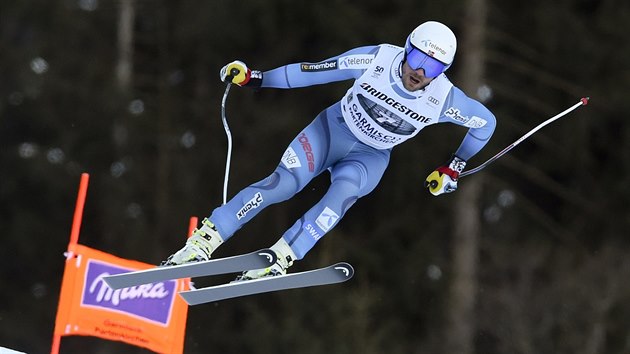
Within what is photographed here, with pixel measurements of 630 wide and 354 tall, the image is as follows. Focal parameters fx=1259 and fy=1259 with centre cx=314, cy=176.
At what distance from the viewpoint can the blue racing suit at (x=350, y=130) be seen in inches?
272

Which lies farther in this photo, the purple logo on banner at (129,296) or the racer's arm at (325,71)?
the purple logo on banner at (129,296)

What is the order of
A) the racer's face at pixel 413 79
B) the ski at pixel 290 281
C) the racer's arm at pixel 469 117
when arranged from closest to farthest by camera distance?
the racer's face at pixel 413 79 < the ski at pixel 290 281 < the racer's arm at pixel 469 117

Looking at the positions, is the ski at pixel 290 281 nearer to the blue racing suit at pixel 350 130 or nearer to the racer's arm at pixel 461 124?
the blue racing suit at pixel 350 130

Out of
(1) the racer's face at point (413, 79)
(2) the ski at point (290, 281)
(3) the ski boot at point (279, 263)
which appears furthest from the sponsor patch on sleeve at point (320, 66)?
(2) the ski at point (290, 281)

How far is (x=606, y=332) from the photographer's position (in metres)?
14.6

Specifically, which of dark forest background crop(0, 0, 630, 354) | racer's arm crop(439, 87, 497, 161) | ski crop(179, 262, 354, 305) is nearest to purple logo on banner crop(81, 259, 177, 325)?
ski crop(179, 262, 354, 305)

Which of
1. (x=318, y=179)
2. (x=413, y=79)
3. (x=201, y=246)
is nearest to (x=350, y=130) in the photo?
(x=413, y=79)

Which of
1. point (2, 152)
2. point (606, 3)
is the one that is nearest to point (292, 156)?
point (606, 3)

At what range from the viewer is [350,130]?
283 inches

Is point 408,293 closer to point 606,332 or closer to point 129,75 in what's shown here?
point 606,332

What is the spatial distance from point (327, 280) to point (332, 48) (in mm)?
9904

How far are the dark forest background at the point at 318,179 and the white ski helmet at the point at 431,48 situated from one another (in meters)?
7.97

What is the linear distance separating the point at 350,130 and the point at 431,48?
83 centimetres

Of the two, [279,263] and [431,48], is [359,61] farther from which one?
[279,263]
